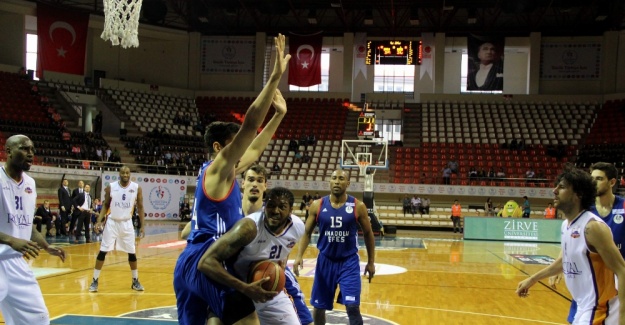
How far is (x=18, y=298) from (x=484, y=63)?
31.9m

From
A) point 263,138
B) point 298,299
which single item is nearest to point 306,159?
point 298,299

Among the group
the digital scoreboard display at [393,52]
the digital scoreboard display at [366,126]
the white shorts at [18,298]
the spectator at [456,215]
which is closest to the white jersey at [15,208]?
the white shorts at [18,298]

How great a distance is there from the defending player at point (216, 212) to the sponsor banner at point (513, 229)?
2015 cm

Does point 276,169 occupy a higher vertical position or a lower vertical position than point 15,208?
lower

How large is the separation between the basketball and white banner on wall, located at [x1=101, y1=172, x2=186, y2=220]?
22780 millimetres

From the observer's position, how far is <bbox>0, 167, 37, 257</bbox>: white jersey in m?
4.89

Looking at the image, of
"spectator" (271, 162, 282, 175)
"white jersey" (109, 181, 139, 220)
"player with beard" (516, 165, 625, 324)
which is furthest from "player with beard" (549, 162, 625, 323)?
"spectator" (271, 162, 282, 175)

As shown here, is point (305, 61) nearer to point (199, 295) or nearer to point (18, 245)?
point (18, 245)

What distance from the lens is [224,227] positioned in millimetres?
4094

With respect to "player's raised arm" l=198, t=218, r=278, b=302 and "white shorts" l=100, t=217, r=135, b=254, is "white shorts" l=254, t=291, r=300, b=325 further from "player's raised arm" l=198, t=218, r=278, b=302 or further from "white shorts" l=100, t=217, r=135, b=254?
"white shorts" l=100, t=217, r=135, b=254

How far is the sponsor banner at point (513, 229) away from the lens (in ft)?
73.5

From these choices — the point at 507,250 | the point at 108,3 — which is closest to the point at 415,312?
the point at 108,3

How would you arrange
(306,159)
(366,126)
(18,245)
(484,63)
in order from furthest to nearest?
(484,63) → (306,159) → (366,126) → (18,245)

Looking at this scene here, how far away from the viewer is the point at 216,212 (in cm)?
407
